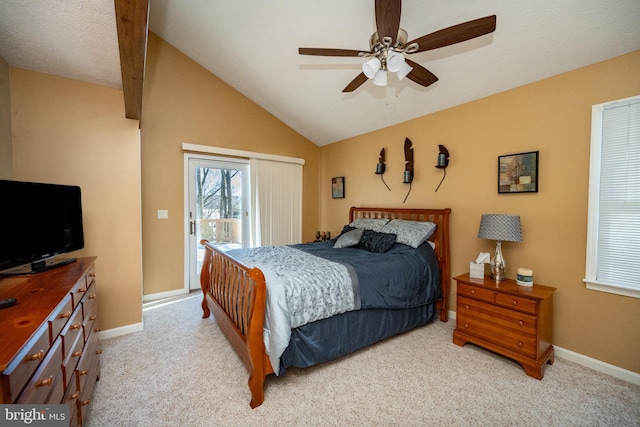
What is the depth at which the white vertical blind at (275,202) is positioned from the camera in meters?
4.34

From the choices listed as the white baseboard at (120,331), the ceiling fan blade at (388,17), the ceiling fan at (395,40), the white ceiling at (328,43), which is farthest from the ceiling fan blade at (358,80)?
the white baseboard at (120,331)

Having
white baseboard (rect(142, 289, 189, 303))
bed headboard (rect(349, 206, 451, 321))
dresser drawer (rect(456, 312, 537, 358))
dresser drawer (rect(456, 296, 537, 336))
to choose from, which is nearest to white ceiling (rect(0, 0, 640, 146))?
bed headboard (rect(349, 206, 451, 321))

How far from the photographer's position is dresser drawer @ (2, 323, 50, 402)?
29.0 inches

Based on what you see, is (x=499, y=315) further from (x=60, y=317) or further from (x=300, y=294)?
(x=60, y=317)

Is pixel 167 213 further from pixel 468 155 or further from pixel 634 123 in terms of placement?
pixel 634 123

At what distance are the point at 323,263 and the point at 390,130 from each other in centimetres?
234

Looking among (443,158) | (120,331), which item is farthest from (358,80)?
(120,331)

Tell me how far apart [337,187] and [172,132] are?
2696mm

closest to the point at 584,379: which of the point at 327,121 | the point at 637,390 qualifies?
the point at 637,390

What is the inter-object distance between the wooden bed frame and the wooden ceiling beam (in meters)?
1.47

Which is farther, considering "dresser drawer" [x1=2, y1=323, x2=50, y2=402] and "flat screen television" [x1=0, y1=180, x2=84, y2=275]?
"flat screen television" [x1=0, y1=180, x2=84, y2=275]

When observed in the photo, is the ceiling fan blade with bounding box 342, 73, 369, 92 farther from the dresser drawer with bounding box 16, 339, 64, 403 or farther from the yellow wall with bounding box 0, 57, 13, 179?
the yellow wall with bounding box 0, 57, 13, 179

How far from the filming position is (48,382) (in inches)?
39.5

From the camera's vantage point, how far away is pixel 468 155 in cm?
293
